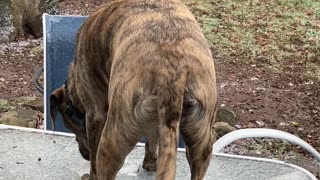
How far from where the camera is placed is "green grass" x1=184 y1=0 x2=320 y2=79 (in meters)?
7.09

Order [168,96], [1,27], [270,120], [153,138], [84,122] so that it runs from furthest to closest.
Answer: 1. [1,27]
2. [270,120]
3. [84,122]
4. [153,138]
5. [168,96]

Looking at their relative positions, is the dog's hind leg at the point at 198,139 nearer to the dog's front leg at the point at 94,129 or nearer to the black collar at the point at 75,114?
the dog's front leg at the point at 94,129

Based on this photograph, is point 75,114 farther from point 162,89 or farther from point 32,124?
point 32,124

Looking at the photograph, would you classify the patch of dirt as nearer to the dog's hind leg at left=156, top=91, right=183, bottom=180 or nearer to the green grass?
the green grass

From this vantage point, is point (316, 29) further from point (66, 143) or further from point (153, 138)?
point (153, 138)

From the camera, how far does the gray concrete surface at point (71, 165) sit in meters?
3.36

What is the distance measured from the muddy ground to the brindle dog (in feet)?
8.66

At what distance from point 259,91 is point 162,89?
4.24 meters

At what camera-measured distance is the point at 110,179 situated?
2441mm

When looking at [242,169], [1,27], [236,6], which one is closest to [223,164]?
[242,169]

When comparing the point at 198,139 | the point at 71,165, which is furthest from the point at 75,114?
the point at 198,139

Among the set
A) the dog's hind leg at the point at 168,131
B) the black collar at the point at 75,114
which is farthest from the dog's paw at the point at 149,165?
the dog's hind leg at the point at 168,131

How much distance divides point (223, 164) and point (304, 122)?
2.38 m

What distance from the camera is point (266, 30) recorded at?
7.78 metres
